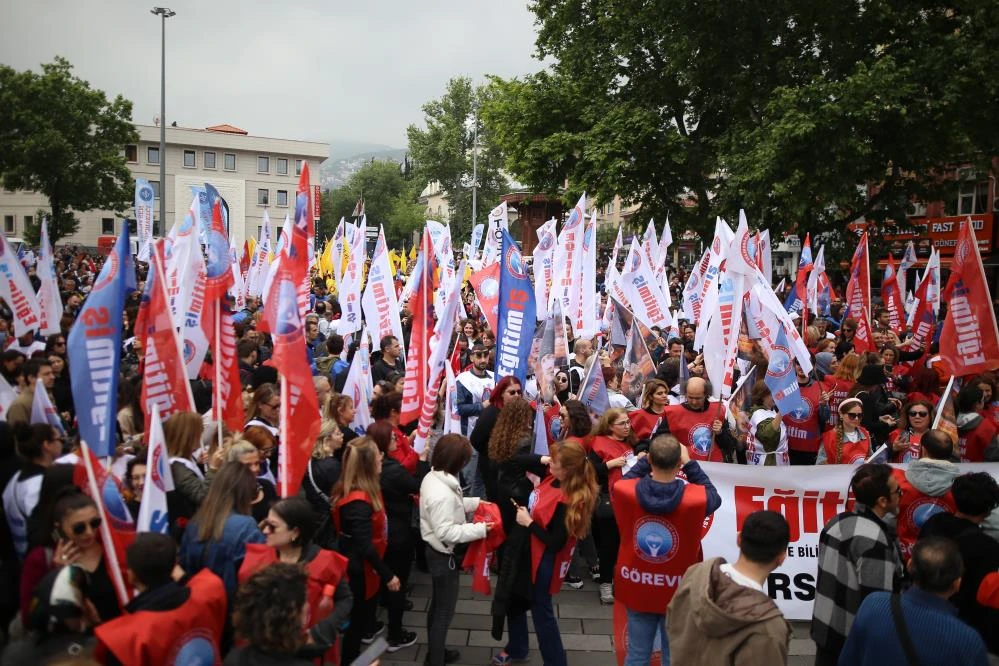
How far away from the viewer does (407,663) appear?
5.47 metres

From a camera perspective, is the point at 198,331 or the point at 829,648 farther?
the point at 198,331

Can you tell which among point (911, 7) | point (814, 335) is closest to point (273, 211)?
point (911, 7)

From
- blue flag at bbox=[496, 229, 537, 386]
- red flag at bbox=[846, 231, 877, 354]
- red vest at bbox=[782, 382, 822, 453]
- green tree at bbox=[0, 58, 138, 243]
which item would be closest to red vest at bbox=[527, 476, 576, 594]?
blue flag at bbox=[496, 229, 537, 386]

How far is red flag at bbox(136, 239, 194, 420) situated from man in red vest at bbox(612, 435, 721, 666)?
2.98 meters

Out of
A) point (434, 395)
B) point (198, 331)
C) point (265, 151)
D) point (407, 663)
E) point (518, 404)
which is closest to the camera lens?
point (407, 663)

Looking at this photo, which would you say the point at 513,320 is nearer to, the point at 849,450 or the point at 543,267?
the point at 849,450

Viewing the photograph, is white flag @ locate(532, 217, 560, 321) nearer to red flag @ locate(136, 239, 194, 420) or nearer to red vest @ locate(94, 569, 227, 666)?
red flag @ locate(136, 239, 194, 420)

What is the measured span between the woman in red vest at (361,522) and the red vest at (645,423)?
2.62 meters

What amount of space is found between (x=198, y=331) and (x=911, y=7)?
21314mm

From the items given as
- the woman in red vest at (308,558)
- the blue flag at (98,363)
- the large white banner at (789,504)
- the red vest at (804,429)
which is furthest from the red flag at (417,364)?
the red vest at (804,429)

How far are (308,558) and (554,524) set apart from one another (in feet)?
5.41

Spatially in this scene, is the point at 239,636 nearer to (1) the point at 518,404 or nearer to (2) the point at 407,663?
(2) the point at 407,663

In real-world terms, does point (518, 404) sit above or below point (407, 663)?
above

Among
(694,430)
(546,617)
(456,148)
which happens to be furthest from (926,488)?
(456,148)
